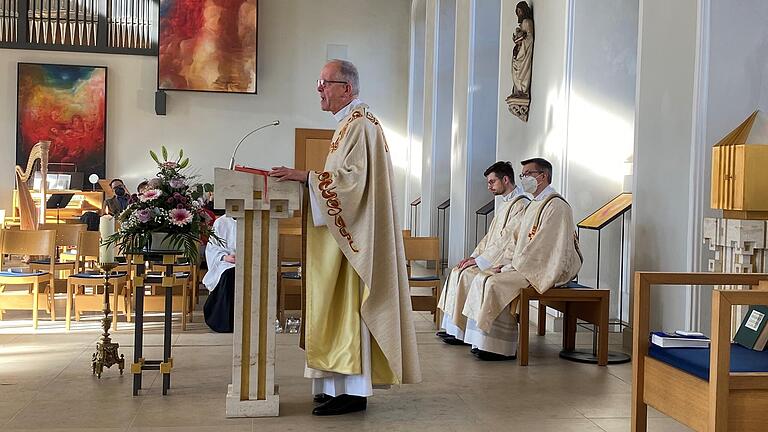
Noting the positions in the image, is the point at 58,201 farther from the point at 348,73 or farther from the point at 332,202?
the point at 332,202

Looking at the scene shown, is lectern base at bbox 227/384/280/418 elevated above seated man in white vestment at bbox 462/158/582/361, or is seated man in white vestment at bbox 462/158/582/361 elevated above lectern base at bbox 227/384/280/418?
seated man in white vestment at bbox 462/158/582/361

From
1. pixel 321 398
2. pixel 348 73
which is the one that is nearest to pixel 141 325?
pixel 321 398

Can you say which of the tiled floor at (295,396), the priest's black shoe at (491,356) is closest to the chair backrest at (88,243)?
the tiled floor at (295,396)

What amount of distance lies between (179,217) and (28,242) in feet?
10.5

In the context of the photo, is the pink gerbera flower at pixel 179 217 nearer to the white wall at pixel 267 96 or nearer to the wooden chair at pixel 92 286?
the wooden chair at pixel 92 286

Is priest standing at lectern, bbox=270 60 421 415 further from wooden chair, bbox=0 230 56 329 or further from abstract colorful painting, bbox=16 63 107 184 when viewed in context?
abstract colorful painting, bbox=16 63 107 184

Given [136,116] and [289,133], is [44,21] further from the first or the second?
[289,133]

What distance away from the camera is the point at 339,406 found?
438 cm

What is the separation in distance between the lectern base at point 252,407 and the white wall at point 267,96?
437 inches

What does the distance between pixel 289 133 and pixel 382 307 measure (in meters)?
11.1

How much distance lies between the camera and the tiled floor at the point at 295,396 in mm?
4180

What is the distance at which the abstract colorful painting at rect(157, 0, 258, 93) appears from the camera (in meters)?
14.8

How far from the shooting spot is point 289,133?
15.2m

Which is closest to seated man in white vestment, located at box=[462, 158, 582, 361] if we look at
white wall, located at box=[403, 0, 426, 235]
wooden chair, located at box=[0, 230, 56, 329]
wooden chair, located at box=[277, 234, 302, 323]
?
wooden chair, located at box=[277, 234, 302, 323]
